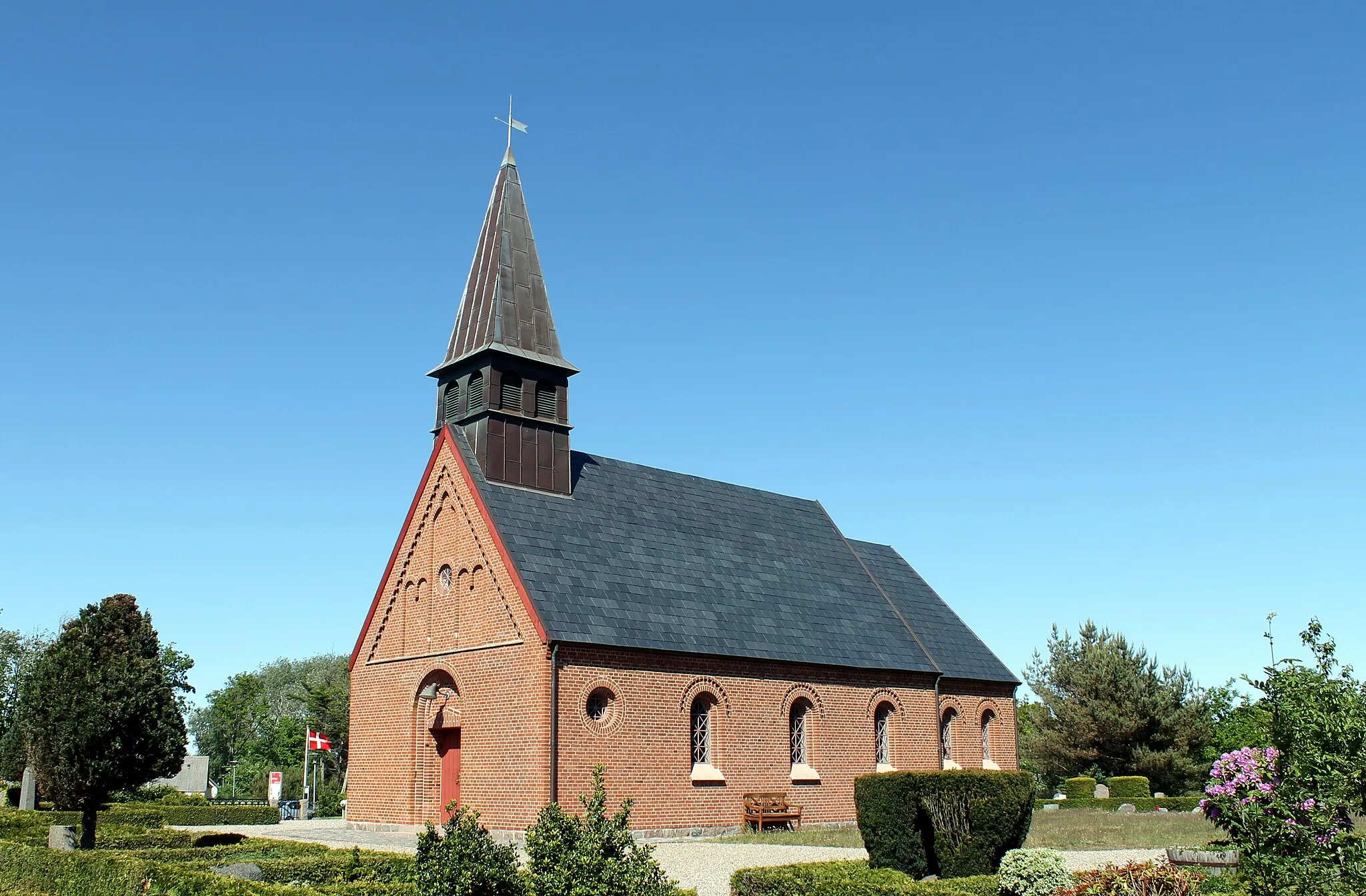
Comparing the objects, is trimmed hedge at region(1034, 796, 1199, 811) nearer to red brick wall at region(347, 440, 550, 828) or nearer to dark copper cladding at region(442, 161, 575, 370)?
red brick wall at region(347, 440, 550, 828)

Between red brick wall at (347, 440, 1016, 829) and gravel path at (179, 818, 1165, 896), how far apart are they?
63.5 inches

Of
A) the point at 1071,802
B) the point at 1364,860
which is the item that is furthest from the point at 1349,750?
the point at 1071,802

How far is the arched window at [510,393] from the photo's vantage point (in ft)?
94.4

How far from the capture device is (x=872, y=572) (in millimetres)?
36250

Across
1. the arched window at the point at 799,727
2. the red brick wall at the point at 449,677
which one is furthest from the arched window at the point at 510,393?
the arched window at the point at 799,727

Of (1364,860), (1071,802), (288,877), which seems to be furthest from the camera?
(1071,802)

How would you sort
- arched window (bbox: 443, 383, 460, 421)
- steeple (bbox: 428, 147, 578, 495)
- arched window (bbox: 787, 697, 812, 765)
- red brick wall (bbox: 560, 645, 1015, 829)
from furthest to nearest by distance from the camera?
arched window (bbox: 443, 383, 460, 421), arched window (bbox: 787, 697, 812, 765), steeple (bbox: 428, 147, 578, 495), red brick wall (bbox: 560, 645, 1015, 829)

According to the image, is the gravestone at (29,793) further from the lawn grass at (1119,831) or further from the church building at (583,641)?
the lawn grass at (1119,831)

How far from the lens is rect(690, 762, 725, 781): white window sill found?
87.2 feet

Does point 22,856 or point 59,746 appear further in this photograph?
point 59,746

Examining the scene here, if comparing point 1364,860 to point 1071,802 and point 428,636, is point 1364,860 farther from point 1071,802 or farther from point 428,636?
point 1071,802

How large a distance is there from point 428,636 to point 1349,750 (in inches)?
900

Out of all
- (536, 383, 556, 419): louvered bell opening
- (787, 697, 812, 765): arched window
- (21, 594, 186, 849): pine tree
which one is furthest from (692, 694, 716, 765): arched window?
(21, 594, 186, 849): pine tree

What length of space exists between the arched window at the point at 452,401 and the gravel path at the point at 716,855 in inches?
425
